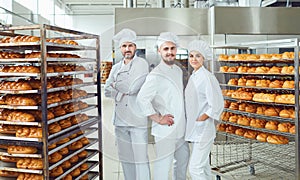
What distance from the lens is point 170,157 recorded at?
2.55 m

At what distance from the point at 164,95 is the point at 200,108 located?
0.37 metres

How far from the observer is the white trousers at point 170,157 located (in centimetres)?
249

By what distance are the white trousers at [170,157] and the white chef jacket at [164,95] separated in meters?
0.10

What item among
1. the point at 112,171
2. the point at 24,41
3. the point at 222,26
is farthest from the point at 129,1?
the point at 24,41

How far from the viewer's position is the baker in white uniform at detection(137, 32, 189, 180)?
2.32 metres

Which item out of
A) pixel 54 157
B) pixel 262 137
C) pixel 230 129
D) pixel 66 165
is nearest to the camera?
pixel 54 157

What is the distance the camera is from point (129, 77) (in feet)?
8.66

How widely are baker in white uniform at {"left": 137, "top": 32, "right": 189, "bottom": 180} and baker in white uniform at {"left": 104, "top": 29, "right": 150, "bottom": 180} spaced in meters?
0.15

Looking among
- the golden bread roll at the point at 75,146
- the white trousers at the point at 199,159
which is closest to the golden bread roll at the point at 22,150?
the golden bread roll at the point at 75,146

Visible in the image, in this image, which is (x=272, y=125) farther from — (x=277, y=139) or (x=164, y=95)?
(x=164, y=95)

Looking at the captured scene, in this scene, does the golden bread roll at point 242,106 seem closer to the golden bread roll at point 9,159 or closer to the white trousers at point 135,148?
the white trousers at point 135,148

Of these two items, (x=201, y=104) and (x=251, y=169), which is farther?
(x=251, y=169)

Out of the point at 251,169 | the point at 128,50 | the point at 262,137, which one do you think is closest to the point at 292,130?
the point at 262,137

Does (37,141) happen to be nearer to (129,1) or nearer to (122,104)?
(122,104)
